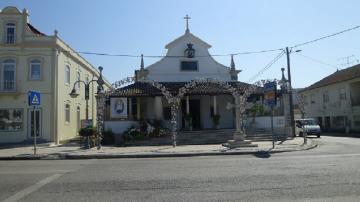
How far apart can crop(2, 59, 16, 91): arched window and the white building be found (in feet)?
87.8

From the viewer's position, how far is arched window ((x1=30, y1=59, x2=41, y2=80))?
92.8 feet

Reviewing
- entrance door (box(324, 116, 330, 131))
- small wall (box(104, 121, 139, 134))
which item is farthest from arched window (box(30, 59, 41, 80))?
entrance door (box(324, 116, 330, 131))

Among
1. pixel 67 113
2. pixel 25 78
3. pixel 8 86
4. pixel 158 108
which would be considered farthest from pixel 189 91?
pixel 8 86

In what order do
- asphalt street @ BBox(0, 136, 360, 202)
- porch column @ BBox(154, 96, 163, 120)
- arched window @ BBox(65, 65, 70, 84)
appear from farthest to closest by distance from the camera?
arched window @ BBox(65, 65, 70, 84)
porch column @ BBox(154, 96, 163, 120)
asphalt street @ BBox(0, 136, 360, 202)

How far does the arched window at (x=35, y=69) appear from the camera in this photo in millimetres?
28297

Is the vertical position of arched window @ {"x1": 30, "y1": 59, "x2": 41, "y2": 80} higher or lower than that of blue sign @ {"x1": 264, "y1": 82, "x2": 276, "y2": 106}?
higher

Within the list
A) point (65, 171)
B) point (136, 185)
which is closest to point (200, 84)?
point (65, 171)

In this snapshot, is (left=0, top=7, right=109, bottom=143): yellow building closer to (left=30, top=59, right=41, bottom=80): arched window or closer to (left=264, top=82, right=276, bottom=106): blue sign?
(left=30, top=59, right=41, bottom=80): arched window

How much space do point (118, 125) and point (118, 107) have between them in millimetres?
1350

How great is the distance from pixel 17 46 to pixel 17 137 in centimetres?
623

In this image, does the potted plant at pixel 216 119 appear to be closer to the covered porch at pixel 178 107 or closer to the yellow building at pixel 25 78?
the covered porch at pixel 178 107

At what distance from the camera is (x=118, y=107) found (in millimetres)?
29469

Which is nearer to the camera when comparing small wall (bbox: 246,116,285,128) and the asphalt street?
the asphalt street

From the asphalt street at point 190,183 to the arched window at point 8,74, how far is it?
52.9 ft
